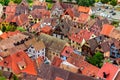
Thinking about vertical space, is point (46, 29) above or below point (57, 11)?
below

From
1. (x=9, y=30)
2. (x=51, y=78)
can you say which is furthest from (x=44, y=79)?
(x=9, y=30)

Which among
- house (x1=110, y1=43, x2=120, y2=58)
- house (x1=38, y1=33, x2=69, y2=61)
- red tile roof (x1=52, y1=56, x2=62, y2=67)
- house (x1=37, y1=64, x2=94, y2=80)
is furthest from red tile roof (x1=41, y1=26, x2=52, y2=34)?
house (x1=37, y1=64, x2=94, y2=80)

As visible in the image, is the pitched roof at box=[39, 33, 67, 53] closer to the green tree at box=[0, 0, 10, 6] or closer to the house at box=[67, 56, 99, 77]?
the house at box=[67, 56, 99, 77]

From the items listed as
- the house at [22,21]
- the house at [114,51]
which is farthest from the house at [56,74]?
the house at [22,21]

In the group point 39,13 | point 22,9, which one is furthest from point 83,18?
point 22,9

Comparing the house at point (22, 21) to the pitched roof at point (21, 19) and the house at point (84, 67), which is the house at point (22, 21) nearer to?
the pitched roof at point (21, 19)

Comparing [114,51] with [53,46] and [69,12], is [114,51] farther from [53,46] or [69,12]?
[69,12]
